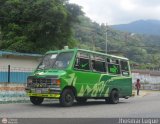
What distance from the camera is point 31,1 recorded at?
1358 inches

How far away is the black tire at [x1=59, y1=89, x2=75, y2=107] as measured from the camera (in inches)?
707

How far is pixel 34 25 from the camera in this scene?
33.5m

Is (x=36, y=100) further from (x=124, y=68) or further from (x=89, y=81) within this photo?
(x=124, y=68)

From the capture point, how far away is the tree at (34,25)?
33.2 meters

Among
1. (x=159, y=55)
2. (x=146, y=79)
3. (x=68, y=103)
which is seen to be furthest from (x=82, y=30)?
(x=68, y=103)

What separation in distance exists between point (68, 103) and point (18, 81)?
5952 millimetres

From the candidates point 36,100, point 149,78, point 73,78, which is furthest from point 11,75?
point 149,78

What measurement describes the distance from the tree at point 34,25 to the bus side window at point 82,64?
13.3m

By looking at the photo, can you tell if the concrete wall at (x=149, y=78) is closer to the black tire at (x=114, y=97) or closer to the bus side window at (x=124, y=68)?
the bus side window at (x=124, y=68)

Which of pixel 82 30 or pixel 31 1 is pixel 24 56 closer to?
pixel 31 1

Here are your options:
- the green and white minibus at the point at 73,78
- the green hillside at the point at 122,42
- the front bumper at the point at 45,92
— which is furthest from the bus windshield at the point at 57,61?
the green hillside at the point at 122,42

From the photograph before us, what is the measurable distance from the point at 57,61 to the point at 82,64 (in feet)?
4.32

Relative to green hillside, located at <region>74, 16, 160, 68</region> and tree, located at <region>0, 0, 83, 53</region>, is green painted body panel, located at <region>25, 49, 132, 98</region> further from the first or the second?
green hillside, located at <region>74, 16, 160, 68</region>

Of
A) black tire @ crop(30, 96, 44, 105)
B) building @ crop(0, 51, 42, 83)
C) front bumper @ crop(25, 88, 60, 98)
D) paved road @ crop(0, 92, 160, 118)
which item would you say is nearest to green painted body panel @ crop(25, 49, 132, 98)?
front bumper @ crop(25, 88, 60, 98)
